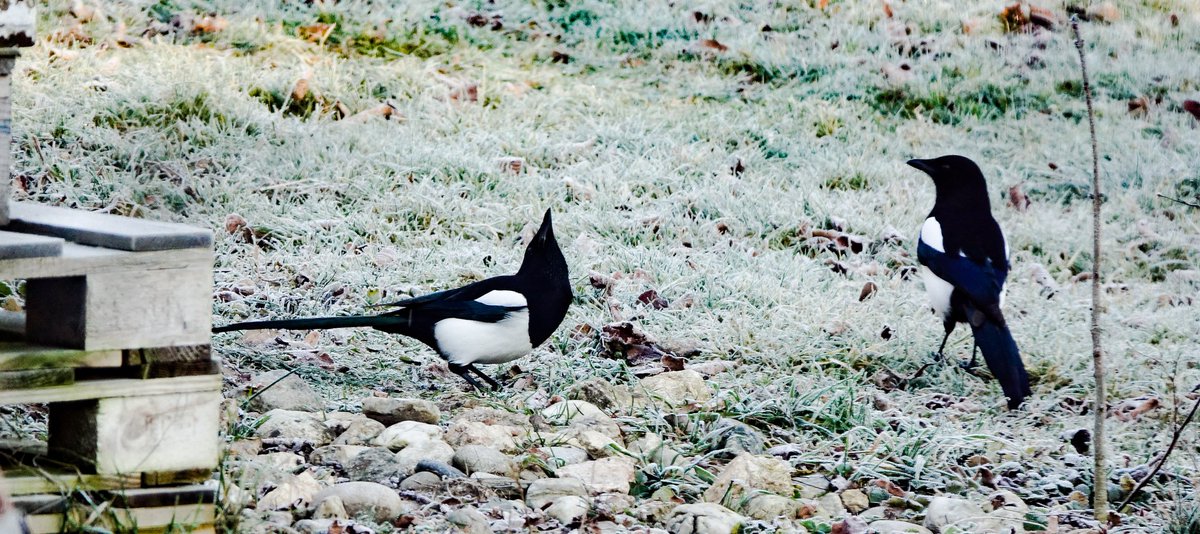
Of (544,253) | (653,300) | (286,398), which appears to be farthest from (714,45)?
(286,398)

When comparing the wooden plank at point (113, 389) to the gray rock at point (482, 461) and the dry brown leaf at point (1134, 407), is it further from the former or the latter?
the dry brown leaf at point (1134, 407)

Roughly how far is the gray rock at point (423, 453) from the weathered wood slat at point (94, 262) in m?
0.92

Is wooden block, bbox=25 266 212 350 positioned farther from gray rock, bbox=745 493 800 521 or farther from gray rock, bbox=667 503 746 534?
gray rock, bbox=745 493 800 521

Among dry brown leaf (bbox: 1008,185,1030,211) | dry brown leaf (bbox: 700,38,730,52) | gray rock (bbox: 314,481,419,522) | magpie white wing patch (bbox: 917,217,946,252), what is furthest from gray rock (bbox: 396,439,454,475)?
dry brown leaf (bbox: 700,38,730,52)

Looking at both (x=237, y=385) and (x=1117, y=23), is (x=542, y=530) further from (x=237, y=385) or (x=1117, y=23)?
(x=1117, y=23)

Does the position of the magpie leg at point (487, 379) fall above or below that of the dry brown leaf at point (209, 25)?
below

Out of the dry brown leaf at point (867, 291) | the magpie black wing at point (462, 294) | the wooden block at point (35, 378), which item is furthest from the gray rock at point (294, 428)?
the dry brown leaf at point (867, 291)

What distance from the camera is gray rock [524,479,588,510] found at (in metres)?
2.89

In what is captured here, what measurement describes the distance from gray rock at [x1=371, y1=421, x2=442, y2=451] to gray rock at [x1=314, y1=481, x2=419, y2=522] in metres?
0.41

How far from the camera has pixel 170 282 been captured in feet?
7.22

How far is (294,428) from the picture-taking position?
3211mm

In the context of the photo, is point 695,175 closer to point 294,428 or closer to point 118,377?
point 294,428

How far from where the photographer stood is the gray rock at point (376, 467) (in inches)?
115

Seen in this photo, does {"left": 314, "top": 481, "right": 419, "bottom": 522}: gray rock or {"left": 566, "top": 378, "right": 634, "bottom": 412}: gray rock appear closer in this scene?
{"left": 314, "top": 481, "right": 419, "bottom": 522}: gray rock
